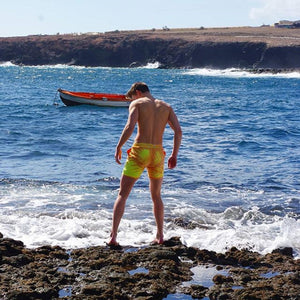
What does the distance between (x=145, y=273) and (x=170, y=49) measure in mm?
135319

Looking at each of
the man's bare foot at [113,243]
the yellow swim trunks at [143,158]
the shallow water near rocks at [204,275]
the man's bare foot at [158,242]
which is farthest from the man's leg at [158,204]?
the shallow water near rocks at [204,275]

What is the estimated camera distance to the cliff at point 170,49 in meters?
130

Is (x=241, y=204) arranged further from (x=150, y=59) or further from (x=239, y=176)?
(x=150, y=59)

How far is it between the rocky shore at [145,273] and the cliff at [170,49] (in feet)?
394

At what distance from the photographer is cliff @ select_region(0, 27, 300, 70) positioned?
129750mm

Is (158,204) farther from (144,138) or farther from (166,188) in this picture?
(166,188)

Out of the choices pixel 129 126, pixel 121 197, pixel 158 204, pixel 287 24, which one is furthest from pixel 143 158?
pixel 287 24

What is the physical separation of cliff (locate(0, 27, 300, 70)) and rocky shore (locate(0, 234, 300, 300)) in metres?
120

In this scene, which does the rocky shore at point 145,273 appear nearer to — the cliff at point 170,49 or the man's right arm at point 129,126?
the man's right arm at point 129,126

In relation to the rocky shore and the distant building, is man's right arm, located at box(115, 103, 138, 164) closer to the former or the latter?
the rocky shore

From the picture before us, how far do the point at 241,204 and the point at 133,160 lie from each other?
4.01 meters

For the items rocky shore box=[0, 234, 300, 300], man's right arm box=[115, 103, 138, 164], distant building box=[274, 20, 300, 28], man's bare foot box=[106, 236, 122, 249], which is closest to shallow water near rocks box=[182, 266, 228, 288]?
rocky shore box=[0, 234, 300, 300]

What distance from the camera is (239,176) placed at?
13977 mm

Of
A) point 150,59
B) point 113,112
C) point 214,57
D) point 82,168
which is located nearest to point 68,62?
point 150,59
